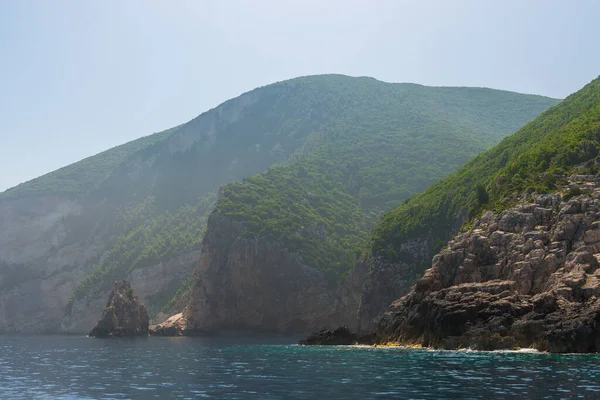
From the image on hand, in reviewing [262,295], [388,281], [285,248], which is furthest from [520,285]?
[285,248]

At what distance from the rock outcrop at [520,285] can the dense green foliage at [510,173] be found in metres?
6.47

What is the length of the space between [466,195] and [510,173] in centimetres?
2363

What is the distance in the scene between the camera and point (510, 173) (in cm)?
8419

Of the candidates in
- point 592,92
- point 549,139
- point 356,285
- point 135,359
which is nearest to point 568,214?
point 549,139

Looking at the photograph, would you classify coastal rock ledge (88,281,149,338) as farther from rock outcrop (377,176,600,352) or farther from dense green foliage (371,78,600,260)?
rock outcrop (377,176,600,352)

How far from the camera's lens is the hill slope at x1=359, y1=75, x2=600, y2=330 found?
264 feet

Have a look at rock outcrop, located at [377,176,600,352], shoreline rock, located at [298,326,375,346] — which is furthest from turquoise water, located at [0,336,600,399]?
shoreline rock, located at [298,326,375,346]

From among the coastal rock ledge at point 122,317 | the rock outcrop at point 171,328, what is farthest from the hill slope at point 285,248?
the coastal rock ledge at point 122,317

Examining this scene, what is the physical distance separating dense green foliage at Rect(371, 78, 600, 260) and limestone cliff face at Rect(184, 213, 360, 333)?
77.7 feet

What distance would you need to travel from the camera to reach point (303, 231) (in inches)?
5856

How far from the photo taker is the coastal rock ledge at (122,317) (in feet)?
435

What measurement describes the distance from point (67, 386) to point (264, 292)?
98305 mm

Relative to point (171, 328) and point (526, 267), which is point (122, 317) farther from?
point (526, 267)

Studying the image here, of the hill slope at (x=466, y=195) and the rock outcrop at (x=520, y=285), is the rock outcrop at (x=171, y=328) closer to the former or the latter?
the hill slope at (x=466, y=195)
